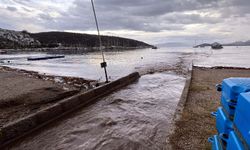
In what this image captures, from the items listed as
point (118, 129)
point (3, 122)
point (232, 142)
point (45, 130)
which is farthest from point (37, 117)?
point (232, 142)

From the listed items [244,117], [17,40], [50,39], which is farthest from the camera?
[50,39]

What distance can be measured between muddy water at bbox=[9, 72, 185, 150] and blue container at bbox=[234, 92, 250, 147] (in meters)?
2.39

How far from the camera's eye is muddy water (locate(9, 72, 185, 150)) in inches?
180

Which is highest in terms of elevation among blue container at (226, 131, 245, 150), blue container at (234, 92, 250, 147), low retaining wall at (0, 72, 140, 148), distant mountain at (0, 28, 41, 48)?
distant mountain at (0, 28, 41, 48)

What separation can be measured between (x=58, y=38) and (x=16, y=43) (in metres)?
33.9

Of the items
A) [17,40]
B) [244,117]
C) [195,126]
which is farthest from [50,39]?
[244,117]

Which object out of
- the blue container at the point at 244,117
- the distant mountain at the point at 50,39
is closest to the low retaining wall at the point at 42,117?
the blue container at the point at 244,117

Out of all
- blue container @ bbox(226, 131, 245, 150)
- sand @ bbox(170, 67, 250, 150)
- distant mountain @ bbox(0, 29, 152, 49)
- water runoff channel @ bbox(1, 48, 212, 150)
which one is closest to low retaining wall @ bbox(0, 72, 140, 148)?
water runoff channel @ bbox(1, 48, 212, 150)

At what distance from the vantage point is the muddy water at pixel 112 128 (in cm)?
458

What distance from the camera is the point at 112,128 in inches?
217

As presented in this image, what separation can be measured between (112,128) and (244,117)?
4224 millimetres

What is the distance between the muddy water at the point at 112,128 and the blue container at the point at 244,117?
2.39 meters

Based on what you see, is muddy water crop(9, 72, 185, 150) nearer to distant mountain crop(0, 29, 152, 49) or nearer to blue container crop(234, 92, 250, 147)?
blue container crop(234, 92, 250, 147)

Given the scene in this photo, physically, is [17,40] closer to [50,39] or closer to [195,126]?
[50,39]
